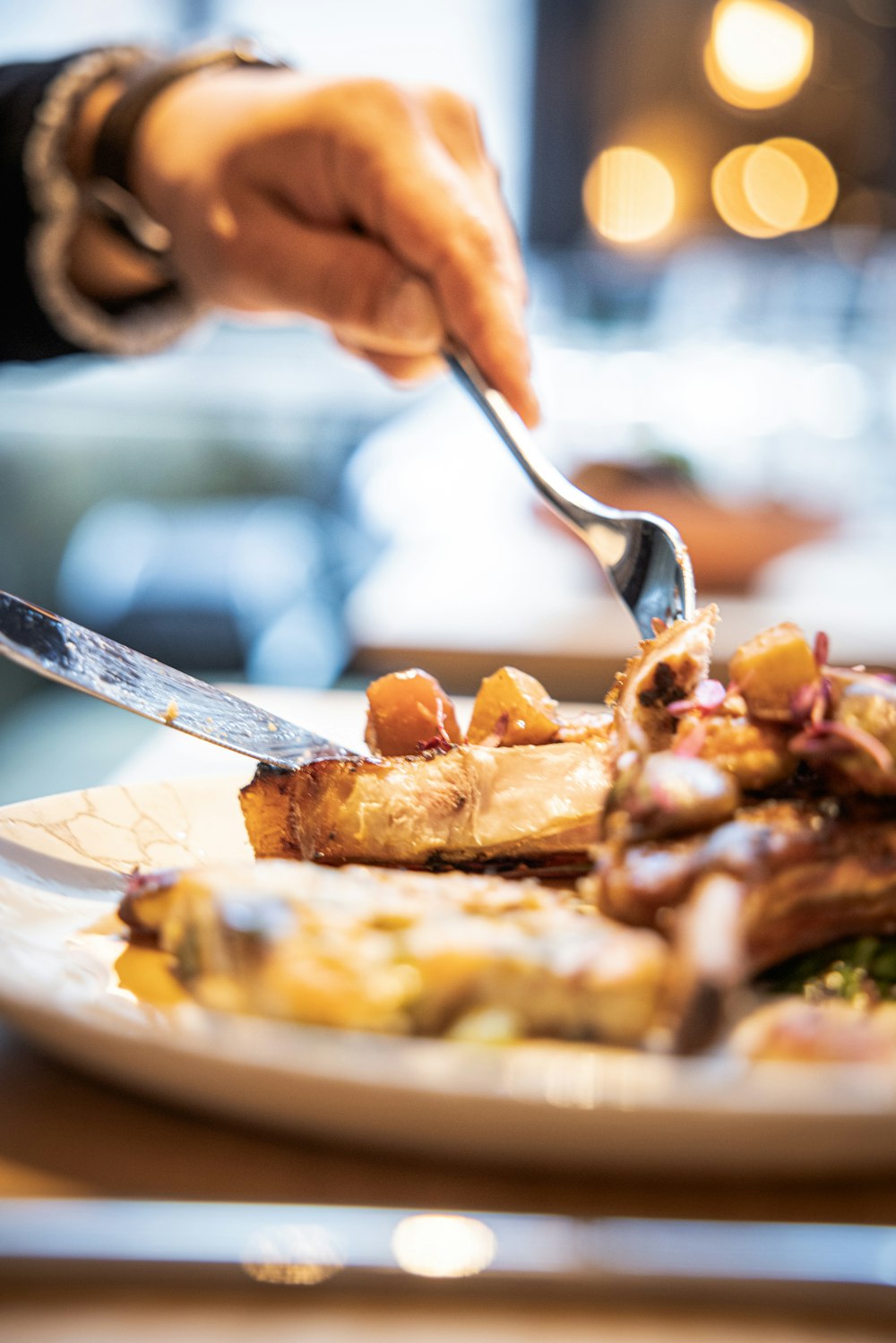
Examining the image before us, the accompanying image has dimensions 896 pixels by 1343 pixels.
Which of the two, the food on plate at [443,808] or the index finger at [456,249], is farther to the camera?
the index finger at [456,249]

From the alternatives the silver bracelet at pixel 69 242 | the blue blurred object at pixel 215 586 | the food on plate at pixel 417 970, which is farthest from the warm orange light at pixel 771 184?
→ the food on plate at pixel 417 970

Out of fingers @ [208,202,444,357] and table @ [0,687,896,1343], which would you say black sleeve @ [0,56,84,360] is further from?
table @ [0,687,896,1343]

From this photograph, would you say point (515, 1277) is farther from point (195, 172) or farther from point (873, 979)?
point (195, 172)

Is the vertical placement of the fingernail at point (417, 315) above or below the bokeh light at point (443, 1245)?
above

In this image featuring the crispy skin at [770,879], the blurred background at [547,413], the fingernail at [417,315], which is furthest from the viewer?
the blurred background at [547,413]

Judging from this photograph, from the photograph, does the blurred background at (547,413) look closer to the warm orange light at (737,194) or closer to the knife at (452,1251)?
the warm orange light at (737,194)

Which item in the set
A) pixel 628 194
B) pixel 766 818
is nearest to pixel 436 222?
pixel 766 818
